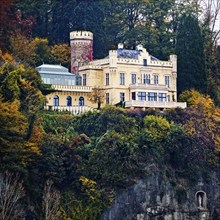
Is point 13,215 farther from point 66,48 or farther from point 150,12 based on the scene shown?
point 150,12

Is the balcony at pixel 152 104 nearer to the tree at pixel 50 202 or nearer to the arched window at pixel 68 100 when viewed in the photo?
the arched window at pixel 68 100

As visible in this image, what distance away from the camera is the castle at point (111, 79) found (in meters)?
82.0

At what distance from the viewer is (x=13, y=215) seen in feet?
214

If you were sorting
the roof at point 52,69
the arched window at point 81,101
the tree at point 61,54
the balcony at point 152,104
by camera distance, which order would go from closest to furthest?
the balcony at point 152,104, the roof at point 52,69, the arched window at point 81,101, the tree at point 61,54

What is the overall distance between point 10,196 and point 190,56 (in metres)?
27.6

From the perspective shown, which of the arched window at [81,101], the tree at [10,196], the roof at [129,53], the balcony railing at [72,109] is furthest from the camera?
the roof at [129,53]

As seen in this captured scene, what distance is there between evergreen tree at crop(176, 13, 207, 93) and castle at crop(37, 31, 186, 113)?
3.51ft

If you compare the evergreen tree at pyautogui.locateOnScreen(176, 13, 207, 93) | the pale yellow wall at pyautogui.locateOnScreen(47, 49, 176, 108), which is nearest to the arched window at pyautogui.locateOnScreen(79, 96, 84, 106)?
the pale yellow wall at pyautogui.locateOnScreen(47, 49, 176, 108)

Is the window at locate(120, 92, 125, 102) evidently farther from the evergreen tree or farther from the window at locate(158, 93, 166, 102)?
the evergreen tree

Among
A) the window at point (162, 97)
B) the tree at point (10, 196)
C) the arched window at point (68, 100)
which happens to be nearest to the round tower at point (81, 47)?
the arched window at point (68, 100)

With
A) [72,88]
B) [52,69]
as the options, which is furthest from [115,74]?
[52,69]

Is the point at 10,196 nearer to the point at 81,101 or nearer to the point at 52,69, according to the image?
the point at 81,101

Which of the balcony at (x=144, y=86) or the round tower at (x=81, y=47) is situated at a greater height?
the round tower at (x=81, y=47)

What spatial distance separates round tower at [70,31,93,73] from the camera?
85625 mm
